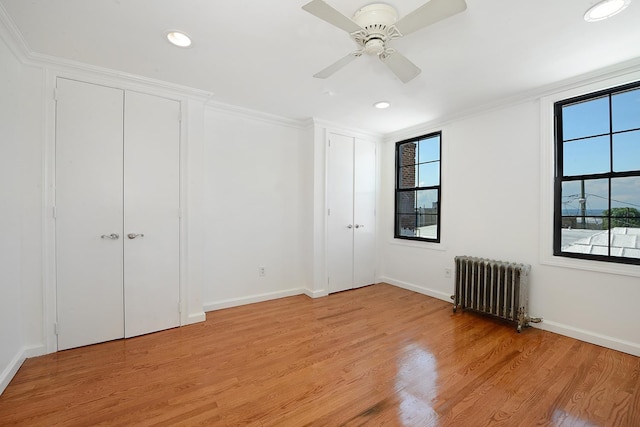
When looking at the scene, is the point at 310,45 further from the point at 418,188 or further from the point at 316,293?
the point at 316,293

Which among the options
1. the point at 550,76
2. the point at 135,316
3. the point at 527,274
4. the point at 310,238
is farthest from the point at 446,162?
the point at 135,316

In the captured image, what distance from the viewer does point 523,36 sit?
1.91m

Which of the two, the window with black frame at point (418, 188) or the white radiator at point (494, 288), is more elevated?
the window with black frame at point (418, 188)

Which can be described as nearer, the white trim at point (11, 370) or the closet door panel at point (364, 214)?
the white trim at point (11, 370)

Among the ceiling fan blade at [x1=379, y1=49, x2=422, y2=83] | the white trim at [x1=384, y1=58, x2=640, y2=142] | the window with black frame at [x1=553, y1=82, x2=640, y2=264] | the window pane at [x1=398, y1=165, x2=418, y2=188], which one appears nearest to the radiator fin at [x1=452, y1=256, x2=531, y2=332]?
the window with black frame at [x1=553, y1=82, x2=640, y2=264]

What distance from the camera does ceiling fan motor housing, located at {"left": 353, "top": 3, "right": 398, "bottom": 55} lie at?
162cm

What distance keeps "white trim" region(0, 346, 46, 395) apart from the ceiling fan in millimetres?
3064

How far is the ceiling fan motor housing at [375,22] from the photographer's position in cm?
162

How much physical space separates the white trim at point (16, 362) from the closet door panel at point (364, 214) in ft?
11.5

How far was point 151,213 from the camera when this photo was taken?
268 centimetres

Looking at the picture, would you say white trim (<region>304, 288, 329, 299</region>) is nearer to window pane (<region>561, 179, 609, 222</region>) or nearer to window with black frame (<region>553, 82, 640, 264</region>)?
window with black frame (<region>553, 82, 640, 264</region>)

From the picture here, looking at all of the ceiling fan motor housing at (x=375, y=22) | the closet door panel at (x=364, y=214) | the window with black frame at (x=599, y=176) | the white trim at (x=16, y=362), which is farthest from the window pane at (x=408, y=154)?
A: the white trim at (x=16, y=362)

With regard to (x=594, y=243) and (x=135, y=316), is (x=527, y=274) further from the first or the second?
(x=135, y=316)

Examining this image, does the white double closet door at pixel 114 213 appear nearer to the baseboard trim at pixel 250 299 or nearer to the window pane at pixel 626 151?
the baseboard trim at pixel 250 299
